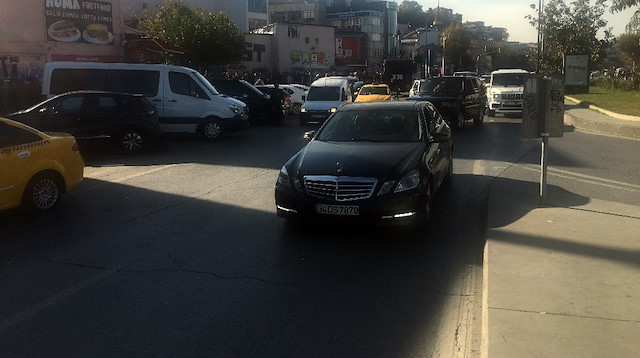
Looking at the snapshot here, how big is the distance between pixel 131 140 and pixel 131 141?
26mm

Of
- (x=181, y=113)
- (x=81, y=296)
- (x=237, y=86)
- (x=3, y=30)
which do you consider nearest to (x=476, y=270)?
(x=81, y=296)

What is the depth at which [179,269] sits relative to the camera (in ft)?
19.8

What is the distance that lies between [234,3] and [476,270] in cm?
7892

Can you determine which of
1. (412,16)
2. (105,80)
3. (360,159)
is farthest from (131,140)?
(412,16)

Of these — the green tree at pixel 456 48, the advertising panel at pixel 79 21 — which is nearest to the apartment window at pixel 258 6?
the green tree at pixel 456 48

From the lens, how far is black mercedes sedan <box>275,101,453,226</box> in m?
6.78

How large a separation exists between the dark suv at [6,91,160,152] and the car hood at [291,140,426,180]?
8559 millimetres

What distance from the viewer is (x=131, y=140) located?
50.1 feet

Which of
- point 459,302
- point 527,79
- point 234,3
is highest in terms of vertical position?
point 234,3

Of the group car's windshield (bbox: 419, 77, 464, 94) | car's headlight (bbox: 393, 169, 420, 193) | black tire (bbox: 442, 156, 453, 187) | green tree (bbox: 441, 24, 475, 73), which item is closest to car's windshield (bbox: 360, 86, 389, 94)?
car's windshield (bbox: 419, 77, 464, 94)

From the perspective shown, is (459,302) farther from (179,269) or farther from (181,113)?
(181,113)

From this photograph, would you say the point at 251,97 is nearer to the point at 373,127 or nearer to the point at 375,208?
the point at 373,127

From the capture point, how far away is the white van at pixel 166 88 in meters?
17.1

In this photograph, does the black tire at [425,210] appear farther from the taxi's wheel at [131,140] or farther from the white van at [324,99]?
the white van at [324,99]
